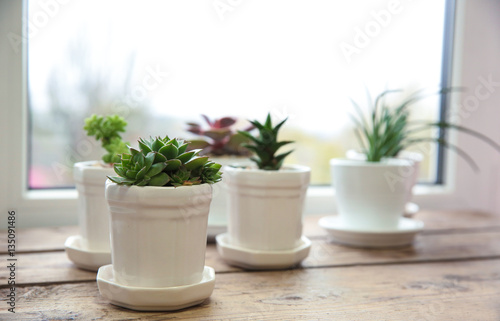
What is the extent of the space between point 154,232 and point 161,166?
3.2 inches

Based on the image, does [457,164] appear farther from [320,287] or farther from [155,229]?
[155,229]

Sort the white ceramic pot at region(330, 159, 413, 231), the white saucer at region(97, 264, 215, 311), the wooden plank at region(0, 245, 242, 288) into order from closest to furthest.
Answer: the white saucer at region(97, 264, 215, 311) → the wooden plank at region(0, 245, 242, 288) → the white ceramic pot at region(330, 159, 413, 231)

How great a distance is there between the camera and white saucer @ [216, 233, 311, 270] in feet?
2.57

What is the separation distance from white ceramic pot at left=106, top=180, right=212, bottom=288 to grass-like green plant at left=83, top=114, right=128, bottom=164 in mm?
174

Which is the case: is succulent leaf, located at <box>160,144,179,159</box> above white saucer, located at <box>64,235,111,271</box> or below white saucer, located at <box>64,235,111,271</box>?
above

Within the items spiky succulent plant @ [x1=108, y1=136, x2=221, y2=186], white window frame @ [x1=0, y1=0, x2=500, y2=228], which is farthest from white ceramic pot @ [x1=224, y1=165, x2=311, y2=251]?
white window frame @ [x1=0, y1=0, x2=500, y2=228]

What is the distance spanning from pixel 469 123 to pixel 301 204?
2.90ft

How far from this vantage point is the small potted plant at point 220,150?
38.5 inches

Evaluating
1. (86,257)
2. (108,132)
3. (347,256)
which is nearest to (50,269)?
(86,257)

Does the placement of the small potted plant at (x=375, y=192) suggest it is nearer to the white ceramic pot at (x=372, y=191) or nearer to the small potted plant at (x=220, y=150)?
the white ceramic pot at (x=372, y=191)

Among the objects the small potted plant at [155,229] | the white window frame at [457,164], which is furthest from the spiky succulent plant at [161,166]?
the white window frame at [457,164]

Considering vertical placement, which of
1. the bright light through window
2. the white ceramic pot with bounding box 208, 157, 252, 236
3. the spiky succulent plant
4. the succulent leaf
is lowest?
the white ceramic pot with bounding box 208, 157, 252, 236

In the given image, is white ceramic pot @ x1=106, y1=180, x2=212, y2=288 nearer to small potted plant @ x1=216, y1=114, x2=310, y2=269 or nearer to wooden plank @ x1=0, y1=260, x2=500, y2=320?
wooden plank @ x1=0, y1=260, x2=500, y2=320

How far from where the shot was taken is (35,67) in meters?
1.16
